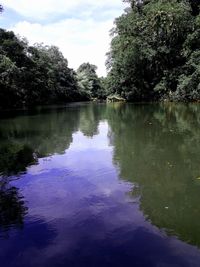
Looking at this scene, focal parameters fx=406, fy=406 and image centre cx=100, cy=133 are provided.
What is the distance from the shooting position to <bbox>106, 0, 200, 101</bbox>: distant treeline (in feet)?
164

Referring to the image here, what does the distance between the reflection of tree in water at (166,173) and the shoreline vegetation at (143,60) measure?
32.5 meters

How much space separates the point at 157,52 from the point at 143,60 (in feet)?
12.9

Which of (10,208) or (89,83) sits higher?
(89,83)

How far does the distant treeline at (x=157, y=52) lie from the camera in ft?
164

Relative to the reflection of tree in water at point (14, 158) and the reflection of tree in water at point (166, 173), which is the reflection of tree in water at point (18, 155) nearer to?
the reflection of tree in water at point (14, 158)

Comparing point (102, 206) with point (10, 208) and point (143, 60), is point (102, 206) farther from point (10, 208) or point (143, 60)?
point (143, 60)

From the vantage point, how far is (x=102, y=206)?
7578mm

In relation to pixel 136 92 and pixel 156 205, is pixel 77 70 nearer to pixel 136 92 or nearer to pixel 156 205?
pixel 136 92

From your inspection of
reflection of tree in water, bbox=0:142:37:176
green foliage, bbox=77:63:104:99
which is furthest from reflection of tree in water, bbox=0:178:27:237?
green foliage, bbox=77:63:104:99

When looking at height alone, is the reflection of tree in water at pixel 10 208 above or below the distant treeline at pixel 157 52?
below

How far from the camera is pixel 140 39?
55.5 metres

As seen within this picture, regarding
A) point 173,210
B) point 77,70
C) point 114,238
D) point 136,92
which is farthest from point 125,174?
point 77,70

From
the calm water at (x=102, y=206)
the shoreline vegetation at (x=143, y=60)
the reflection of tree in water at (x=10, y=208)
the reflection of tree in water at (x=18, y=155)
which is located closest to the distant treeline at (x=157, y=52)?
the shoreline vegetation at (x=143, y=60)

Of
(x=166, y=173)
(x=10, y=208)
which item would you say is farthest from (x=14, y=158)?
(x=10, y=208)
